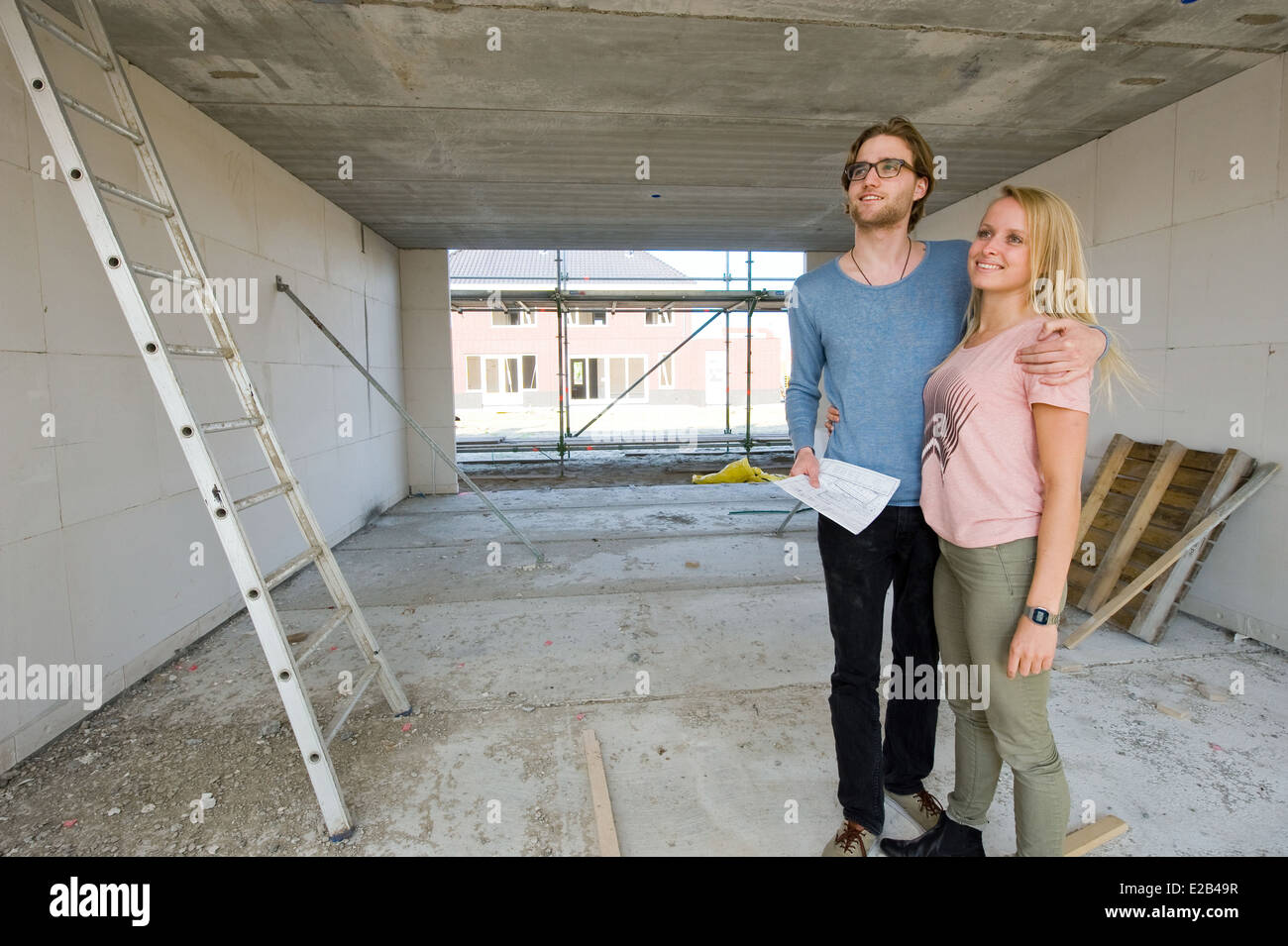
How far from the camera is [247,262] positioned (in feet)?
13.3

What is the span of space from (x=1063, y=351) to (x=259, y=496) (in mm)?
2045

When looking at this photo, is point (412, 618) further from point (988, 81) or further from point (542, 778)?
point (988, 81)

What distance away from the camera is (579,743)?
2379 millimetres

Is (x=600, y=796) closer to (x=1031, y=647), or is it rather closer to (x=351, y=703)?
(x=351, y=703)

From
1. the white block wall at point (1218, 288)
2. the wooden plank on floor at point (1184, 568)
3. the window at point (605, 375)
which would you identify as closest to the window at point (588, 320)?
the window at point (605, 375)

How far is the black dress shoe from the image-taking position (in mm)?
1724

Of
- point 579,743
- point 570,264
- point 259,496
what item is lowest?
point 579,743

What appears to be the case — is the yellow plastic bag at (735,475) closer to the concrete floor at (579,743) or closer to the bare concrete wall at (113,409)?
the concrete floor at (579,743)

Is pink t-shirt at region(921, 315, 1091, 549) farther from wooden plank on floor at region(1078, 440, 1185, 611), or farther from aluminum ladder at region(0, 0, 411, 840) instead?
wooden plank on floor at region(1078, 440, 1185, 611)

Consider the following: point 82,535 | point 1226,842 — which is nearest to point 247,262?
point 82,535

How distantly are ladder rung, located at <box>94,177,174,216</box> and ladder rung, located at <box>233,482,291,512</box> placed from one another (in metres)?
0.84

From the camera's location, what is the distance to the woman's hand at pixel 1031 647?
4.40ft

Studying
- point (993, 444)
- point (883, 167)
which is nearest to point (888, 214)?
point (883, 167)

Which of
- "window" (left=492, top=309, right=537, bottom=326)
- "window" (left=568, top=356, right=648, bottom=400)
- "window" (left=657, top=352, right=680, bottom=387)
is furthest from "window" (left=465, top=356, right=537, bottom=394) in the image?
"window" (left=657, top=352, right=680, bottom=387)
